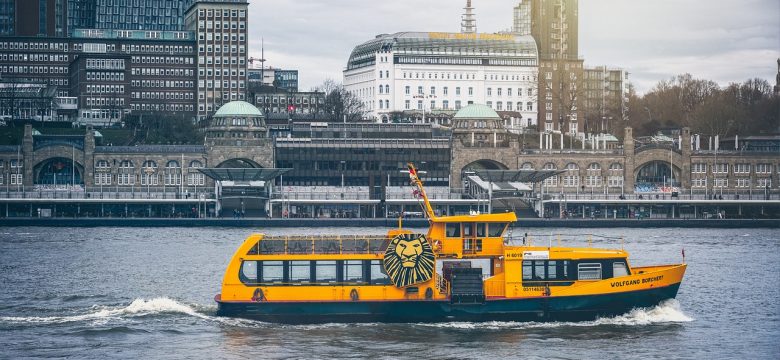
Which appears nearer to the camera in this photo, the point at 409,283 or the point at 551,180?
the point at 409,283

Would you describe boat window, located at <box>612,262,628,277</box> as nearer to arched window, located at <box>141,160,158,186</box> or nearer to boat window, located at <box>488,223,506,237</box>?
boat window, located at <box>488,223,506,237</box>

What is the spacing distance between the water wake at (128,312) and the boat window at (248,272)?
382 cm

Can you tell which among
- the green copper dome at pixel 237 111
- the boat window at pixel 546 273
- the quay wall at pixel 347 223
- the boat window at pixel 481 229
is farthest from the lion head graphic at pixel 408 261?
the green copper dome at pixel 237 111

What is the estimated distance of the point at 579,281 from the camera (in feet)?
223

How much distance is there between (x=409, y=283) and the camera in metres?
67.0

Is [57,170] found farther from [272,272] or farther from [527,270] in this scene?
[527,270]

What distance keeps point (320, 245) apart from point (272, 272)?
9.06ft

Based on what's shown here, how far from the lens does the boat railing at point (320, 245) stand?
2670 inches

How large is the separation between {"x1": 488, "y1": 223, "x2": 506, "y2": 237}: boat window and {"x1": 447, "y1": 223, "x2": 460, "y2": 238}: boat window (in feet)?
5.35

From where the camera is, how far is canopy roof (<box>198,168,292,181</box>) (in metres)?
147

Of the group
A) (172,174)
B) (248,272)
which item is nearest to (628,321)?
(248,272)

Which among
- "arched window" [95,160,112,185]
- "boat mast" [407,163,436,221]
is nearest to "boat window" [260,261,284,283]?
"boat mast" [407,163,436,221]

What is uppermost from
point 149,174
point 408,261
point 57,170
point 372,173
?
point 57,170

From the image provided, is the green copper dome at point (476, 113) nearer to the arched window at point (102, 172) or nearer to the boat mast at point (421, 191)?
the arched window at point (102, 172)
